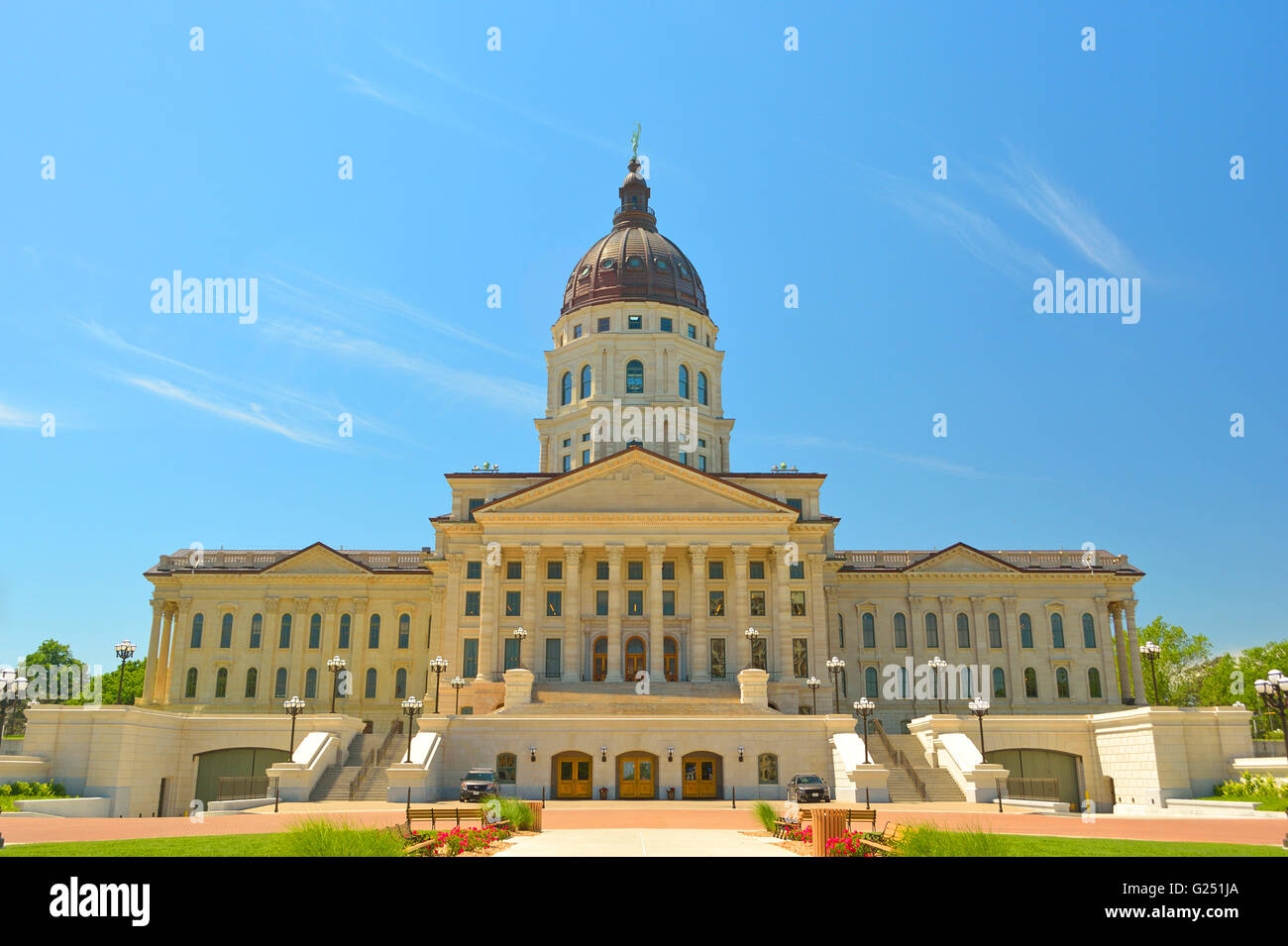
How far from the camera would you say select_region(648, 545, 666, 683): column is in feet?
204

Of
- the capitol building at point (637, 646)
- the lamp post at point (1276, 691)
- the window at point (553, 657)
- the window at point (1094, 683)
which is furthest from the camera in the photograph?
the window at point (1094, 683)

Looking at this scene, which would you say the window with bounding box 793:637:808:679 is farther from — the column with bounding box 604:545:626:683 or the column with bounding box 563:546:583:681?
the column with bounding box 563:546:583:681

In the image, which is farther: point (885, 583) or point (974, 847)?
point (885, 583)

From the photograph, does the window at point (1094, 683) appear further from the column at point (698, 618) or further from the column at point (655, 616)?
the column at point (655, 616)

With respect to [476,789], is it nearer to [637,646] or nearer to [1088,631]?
[637,646]

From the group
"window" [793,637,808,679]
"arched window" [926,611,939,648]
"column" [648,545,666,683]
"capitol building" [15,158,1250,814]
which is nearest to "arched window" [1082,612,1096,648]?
"capitol building" [15,158,1250,814]

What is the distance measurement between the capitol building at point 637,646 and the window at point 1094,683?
Answer: 17cm

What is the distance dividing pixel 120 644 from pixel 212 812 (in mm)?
11915

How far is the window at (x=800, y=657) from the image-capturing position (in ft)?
216

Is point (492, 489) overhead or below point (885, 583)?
overhead

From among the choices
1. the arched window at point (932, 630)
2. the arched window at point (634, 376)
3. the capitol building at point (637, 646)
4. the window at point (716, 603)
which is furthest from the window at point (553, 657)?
the arched window at point (932, 630)

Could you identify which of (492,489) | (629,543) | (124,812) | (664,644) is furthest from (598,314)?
(124,812)

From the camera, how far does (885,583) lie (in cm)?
7350
